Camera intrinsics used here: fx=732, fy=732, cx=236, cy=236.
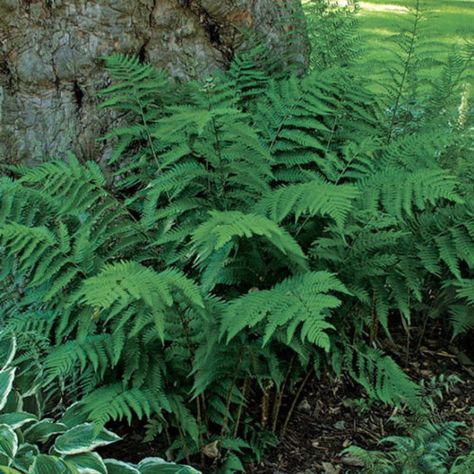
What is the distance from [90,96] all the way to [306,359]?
180 cm

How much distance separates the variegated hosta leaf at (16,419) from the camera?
2.73 m

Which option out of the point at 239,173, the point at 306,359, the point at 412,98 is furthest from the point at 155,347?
the point at 412,98

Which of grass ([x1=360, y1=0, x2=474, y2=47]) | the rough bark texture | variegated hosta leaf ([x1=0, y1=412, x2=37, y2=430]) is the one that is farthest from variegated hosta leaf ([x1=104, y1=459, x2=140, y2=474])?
grass ([x1=360, y1=0, x2=474, y2=47])

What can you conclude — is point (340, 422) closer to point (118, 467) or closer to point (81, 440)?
point (118, 467)

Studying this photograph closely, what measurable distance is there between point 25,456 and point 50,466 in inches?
6.9

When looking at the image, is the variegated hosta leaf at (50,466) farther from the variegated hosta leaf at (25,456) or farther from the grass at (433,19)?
the grass at (433,19)

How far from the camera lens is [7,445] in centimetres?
258

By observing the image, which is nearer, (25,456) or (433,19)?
(25,456)

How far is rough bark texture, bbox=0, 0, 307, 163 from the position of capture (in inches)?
141

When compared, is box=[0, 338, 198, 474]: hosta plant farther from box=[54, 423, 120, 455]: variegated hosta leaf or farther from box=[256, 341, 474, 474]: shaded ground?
box=[256, 341, 474, 474]: shaded ground

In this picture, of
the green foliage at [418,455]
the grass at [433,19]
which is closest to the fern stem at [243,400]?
the green foliage at [418,455]

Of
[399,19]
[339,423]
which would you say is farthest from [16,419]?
[399,19]

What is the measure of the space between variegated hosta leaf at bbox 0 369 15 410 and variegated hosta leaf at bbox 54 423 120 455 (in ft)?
0.91

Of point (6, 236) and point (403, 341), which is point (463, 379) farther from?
point (6, 236)
